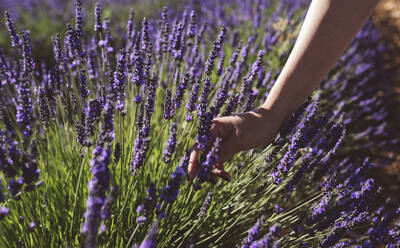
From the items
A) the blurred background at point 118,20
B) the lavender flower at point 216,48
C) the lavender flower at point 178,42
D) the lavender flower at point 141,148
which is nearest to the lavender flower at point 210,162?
the lavender flower at point 141,148

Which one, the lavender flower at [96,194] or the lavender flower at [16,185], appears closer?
the lavender flower at [96,194]

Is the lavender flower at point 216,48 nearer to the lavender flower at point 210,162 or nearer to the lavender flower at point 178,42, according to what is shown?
the lavender flower at point 178,42

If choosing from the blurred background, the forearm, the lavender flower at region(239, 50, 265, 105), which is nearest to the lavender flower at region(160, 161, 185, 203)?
the forearm

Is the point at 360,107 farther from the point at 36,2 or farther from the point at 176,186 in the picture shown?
the point at 36,2

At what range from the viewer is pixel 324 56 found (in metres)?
1.43

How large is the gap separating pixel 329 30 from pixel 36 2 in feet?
17.8

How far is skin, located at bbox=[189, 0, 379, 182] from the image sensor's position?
1.35 meters

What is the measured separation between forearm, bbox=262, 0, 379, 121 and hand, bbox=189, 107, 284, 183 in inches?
5.6

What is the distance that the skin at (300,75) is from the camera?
4.42 feet

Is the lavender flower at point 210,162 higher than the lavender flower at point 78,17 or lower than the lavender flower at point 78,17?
lower

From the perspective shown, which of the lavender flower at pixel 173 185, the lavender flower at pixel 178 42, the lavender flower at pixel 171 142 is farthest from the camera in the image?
the lavender flower at pixel 178 42

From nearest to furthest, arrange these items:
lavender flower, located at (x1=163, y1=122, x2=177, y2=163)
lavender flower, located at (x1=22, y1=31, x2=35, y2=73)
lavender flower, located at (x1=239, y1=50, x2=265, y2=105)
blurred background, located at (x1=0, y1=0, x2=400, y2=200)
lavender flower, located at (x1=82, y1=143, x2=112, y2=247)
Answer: lavender flower, located at (x1=82, y1=143, x2=112, y2=247), lavender flower, located at (x1=163, y1=122, x2=177, y2=163), lavender flower, located at (x1=22, y1=31, x2=35, y2=73), lavender flower, located at (x1=239, y1=50, x2=265, y2=105), blurred background, located at (x1=0, y1=0, x2=400, y2=200)

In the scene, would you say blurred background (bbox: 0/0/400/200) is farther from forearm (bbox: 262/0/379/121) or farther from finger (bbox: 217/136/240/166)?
finger (bbox: 217/136/240/166)

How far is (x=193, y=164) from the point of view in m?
1.29
